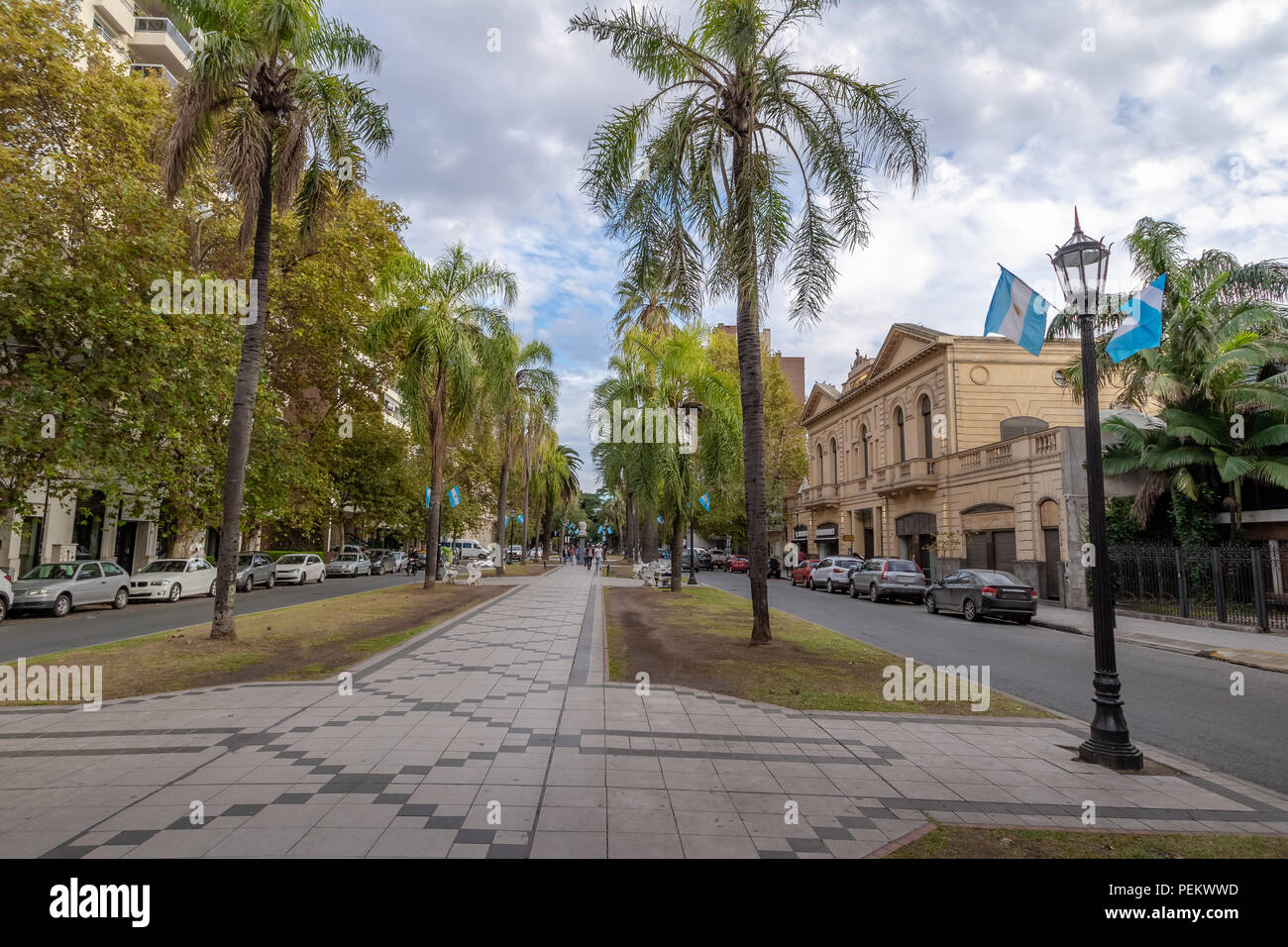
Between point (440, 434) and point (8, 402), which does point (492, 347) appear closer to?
point (440, 434)

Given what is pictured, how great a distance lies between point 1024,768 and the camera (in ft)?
19.1

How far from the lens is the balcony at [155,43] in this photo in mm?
35406

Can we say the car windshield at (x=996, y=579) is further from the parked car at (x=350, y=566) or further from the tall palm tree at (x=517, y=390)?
the parked car at (x=350, y=566)

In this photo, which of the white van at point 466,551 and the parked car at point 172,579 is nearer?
the parked car at point 172,579

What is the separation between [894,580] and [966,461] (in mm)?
8832

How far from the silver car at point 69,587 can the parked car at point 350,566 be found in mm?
15511

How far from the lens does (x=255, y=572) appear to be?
28000mm

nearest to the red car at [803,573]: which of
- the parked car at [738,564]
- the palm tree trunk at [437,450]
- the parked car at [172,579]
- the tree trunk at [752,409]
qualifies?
the parked car at [738,564]

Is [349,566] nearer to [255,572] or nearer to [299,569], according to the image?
[299,569]

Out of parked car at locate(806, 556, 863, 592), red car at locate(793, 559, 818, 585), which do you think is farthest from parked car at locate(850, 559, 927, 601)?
red car at locate(793, 559, 818, 585)

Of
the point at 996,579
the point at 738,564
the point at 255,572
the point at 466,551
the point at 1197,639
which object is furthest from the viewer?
the point at 466,551

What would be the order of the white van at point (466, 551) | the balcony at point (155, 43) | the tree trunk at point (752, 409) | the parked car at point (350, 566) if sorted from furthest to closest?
1. the white van at point (466, 551)
2. the parked car at point (350, 566)
3. the balcony at point (155, 43)
4. the tree trunk at point (752, 409)

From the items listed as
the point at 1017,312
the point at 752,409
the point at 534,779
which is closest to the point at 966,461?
the point at 1017,312

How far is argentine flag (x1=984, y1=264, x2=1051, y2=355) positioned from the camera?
10.0 m
